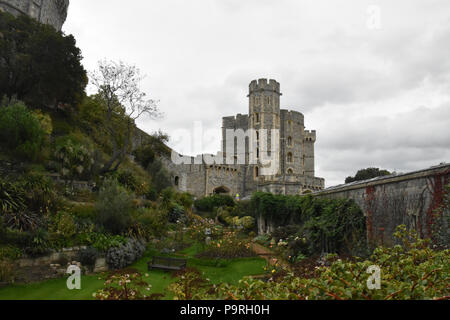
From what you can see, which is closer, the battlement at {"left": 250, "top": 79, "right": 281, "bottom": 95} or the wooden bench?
the wooden bench

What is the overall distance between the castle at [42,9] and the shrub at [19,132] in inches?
623

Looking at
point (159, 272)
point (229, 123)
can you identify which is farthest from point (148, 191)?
point (229, 123)

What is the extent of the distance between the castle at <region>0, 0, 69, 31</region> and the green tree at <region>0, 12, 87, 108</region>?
607 centimetres

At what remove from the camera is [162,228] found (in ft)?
47.9

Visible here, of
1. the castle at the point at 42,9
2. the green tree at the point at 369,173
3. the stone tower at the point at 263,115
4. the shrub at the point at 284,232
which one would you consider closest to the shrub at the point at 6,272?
the shrub at the point at 284,232

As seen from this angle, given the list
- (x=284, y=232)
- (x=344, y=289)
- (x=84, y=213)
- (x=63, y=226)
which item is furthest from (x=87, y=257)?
(x=284, y=232)

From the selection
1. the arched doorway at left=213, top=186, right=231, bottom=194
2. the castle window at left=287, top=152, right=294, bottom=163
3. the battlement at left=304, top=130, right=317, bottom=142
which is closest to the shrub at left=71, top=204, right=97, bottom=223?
the arched doorway at left=213, top=186, right=231, bottom=194

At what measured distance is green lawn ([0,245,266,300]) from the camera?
6.80 m

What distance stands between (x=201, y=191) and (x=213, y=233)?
18.9m

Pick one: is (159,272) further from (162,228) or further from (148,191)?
(148,191)

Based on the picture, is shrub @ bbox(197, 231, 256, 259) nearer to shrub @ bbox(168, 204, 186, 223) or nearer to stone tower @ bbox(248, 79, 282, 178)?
shrub @ bbox(168, 204, 186, 223)

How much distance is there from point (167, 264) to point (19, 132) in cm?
875

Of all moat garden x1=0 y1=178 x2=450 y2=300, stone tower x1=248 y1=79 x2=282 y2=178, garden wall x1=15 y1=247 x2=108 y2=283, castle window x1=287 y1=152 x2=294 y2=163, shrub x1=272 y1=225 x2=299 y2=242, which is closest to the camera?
moat garden x1=0 y1=178 x2=450 y2=300

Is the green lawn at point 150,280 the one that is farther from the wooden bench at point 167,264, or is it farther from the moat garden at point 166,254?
the wooden bench at point 167,264
